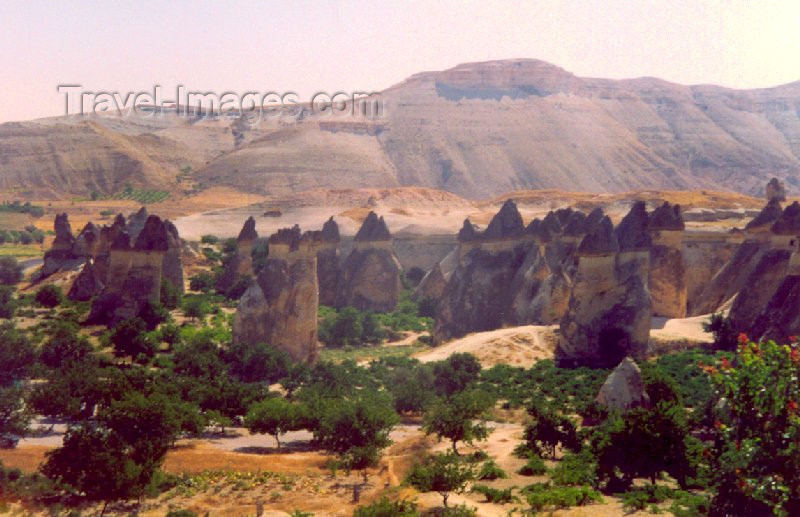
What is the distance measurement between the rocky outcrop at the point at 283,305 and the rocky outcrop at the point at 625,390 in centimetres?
1202

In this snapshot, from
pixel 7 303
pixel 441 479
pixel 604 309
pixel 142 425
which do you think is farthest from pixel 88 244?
pixel 441 479

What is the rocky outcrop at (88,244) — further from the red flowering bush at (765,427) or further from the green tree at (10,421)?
the red flowering bush at (765,427)

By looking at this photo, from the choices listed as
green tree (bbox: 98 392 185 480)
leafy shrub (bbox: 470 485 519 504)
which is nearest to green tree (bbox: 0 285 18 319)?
green tree (bbox: 98 392 185 480)

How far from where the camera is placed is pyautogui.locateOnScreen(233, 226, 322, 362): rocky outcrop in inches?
1176

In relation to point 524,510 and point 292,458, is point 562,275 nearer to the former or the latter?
point 292,458

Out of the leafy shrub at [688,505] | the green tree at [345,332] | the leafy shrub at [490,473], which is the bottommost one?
the green tree at [345,332]

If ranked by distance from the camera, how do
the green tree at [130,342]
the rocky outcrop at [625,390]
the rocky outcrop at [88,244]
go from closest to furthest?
the rocky outcrop at [625,390], the green tree at [130,342], the rocky outcrop at [88,244]

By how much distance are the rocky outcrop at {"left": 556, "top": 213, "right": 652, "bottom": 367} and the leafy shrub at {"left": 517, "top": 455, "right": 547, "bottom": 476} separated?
1147 cm

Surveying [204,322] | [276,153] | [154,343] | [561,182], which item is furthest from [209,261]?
[561,182]

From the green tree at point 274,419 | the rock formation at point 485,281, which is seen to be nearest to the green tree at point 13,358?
the green tree at point 274,419

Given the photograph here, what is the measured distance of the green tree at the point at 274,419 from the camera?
21766 millimetres

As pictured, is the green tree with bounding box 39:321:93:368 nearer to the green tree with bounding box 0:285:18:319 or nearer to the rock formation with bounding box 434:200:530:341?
the green tree with bounding box 0:285:18:319

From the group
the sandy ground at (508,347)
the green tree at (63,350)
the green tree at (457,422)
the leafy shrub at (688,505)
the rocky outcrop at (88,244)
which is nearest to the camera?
the leafy shrub at (688,505)

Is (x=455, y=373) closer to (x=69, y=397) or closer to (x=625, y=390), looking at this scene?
(x=625, y=390)
